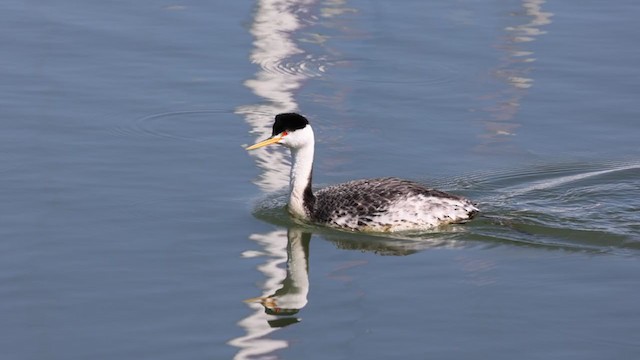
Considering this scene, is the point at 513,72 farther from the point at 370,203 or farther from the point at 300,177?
the point at 370,203

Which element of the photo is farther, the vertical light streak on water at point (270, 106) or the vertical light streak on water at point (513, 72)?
the vertical light streak on water at point (513, 72)

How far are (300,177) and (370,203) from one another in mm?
797

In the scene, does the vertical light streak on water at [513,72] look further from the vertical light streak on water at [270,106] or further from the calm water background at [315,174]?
the vertical light streak on water at [270,106]

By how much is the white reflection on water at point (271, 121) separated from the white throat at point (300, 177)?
392mm

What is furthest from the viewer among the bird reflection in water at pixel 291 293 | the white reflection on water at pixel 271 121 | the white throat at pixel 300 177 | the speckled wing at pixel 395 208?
the white throat at pixel 300 177

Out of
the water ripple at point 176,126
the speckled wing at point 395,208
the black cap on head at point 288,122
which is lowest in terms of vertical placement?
the speckled wing at point 395,208

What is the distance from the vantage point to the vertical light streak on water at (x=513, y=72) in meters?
16.1

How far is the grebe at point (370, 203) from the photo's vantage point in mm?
13461

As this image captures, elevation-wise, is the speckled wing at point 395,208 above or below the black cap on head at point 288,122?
below

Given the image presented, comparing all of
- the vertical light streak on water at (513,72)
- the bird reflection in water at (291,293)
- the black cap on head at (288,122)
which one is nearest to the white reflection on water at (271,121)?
the bird reflection in water at (291,293)

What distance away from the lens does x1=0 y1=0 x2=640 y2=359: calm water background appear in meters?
10.9

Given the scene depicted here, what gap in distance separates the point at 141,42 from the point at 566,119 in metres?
5.46

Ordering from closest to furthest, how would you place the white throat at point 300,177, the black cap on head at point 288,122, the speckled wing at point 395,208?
the speckled wing at point 395,208 → the black cap on head at point 288,122 → the white throat at point 300,177

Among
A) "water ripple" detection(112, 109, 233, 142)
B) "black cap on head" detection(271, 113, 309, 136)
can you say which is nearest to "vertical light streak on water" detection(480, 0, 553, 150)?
"black cap on head" detection(271, 113, 309, 136)
